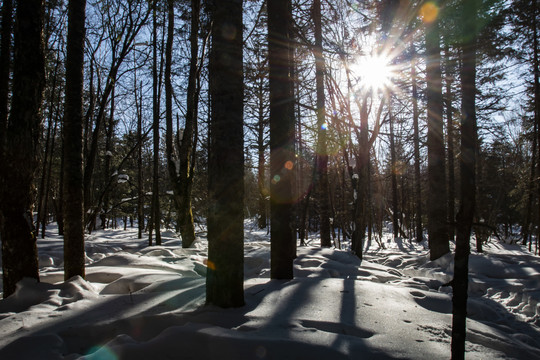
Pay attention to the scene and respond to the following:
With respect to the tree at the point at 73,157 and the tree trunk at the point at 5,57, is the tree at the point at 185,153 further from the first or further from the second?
the tree at the point at 73,157

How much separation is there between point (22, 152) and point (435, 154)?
339 inches

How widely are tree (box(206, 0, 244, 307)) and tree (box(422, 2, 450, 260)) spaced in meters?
6.32

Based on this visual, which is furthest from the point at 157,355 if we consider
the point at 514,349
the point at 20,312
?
the point at 514,349

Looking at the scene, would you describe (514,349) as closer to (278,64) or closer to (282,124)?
(282,124)

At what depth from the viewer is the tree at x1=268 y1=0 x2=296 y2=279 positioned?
407 centimetres

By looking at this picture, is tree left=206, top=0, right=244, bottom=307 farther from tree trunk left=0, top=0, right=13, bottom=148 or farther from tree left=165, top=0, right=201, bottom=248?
tree left=165, top=0, right=201, bottom=248

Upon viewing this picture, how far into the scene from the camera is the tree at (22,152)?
124 inches

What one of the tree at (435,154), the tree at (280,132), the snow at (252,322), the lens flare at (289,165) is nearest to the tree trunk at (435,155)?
the tree at (435,154)

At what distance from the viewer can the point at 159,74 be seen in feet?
35.5

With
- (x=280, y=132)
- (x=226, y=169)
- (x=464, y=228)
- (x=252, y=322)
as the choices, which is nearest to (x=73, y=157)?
(x=226, y=169)

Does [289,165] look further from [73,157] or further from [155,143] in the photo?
[155,143]

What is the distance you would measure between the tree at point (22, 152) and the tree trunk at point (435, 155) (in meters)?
7.68

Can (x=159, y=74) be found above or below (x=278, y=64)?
above

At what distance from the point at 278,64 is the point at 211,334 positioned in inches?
138
